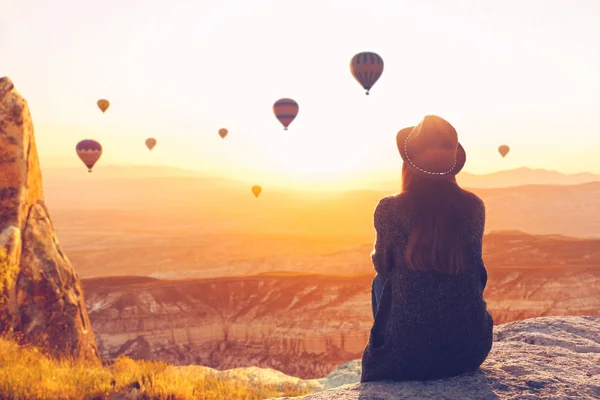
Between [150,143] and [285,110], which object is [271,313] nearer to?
[285,110]

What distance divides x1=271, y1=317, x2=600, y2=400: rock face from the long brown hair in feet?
2.59

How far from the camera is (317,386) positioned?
11.0 meters

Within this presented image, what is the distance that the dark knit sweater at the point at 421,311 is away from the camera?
3.75 m

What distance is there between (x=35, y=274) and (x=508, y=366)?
358 inches

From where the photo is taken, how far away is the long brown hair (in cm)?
370

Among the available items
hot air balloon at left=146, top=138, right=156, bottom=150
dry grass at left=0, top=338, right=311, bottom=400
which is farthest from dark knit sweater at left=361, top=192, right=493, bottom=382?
hot air balloon at left=146, top=138, right=156, bottom=150

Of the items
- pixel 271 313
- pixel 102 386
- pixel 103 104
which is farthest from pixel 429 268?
pixel 103 104

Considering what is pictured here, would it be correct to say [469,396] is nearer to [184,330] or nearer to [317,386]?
[317,386]

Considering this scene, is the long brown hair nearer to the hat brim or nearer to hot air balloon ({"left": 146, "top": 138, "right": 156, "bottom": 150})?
the hat brim

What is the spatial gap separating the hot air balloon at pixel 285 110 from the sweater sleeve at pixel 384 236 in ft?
113

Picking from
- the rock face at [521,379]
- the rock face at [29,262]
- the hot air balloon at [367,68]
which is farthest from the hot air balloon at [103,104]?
the rock face at [521,379]

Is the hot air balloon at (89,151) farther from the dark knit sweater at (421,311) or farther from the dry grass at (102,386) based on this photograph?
the dark knit sweater at (421,311)

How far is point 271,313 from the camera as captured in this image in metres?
25.1

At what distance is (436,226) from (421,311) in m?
0.55
